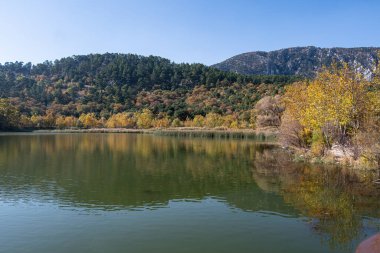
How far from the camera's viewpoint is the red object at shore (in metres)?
15.9

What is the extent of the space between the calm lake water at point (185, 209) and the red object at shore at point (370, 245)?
1.68 feet

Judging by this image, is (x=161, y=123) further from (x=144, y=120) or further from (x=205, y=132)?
(x=205, y=132)

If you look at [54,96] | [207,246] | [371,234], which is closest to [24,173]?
[207,246]

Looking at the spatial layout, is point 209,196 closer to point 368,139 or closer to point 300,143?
point 368,139

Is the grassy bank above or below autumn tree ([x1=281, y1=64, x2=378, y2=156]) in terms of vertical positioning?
below

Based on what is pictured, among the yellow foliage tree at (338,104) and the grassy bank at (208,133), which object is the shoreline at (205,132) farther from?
the yellow foliage tree at (338,104)

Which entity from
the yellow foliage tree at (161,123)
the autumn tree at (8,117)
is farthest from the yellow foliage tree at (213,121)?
the autumn tree at (8,117)

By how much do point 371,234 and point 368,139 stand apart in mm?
13746

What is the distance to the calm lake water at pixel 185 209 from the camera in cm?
1758

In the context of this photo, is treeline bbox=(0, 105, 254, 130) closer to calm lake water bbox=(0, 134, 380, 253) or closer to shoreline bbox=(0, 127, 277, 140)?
shoreline bbox=(0, 127, 277, 140)

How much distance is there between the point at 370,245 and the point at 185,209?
10865mm

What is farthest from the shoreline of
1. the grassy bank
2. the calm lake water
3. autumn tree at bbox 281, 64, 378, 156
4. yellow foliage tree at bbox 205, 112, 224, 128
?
the calm lake water

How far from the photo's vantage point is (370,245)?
54.2 feet

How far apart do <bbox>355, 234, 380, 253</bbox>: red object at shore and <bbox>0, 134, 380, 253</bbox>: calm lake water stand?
0.51 metres
